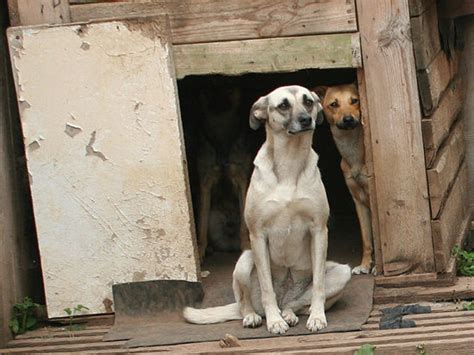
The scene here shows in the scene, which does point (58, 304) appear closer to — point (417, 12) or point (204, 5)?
point (204, 5)

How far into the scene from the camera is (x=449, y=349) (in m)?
6.95

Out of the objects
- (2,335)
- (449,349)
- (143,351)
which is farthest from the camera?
(2,335)

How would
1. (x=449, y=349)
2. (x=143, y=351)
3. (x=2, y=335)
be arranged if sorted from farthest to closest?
1. (x=2, y=335)
2. (x=143, y=351)
3. (x=449, y=349)

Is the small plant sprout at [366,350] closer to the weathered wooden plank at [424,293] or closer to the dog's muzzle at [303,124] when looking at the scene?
the weathered wooden plank at [424,293]

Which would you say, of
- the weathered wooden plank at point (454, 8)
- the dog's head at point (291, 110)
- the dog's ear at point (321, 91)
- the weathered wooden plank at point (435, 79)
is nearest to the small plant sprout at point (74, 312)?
the dog's head at point (291, 110)

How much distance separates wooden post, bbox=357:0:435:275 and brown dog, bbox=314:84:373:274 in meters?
0.50

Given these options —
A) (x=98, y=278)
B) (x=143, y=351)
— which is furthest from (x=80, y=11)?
(x=143, y=351)

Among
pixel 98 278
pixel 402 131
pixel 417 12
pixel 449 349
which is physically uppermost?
pixel 417 12

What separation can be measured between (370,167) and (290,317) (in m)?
1.16

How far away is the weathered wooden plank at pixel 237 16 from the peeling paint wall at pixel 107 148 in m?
0.26

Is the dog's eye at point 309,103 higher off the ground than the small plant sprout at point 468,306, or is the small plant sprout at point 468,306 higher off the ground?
the dog's eye at point 309,103

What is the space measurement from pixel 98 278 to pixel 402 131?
2.08 meters

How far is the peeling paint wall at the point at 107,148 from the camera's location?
26.5 feet

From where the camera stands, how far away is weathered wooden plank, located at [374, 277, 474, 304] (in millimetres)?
8031
